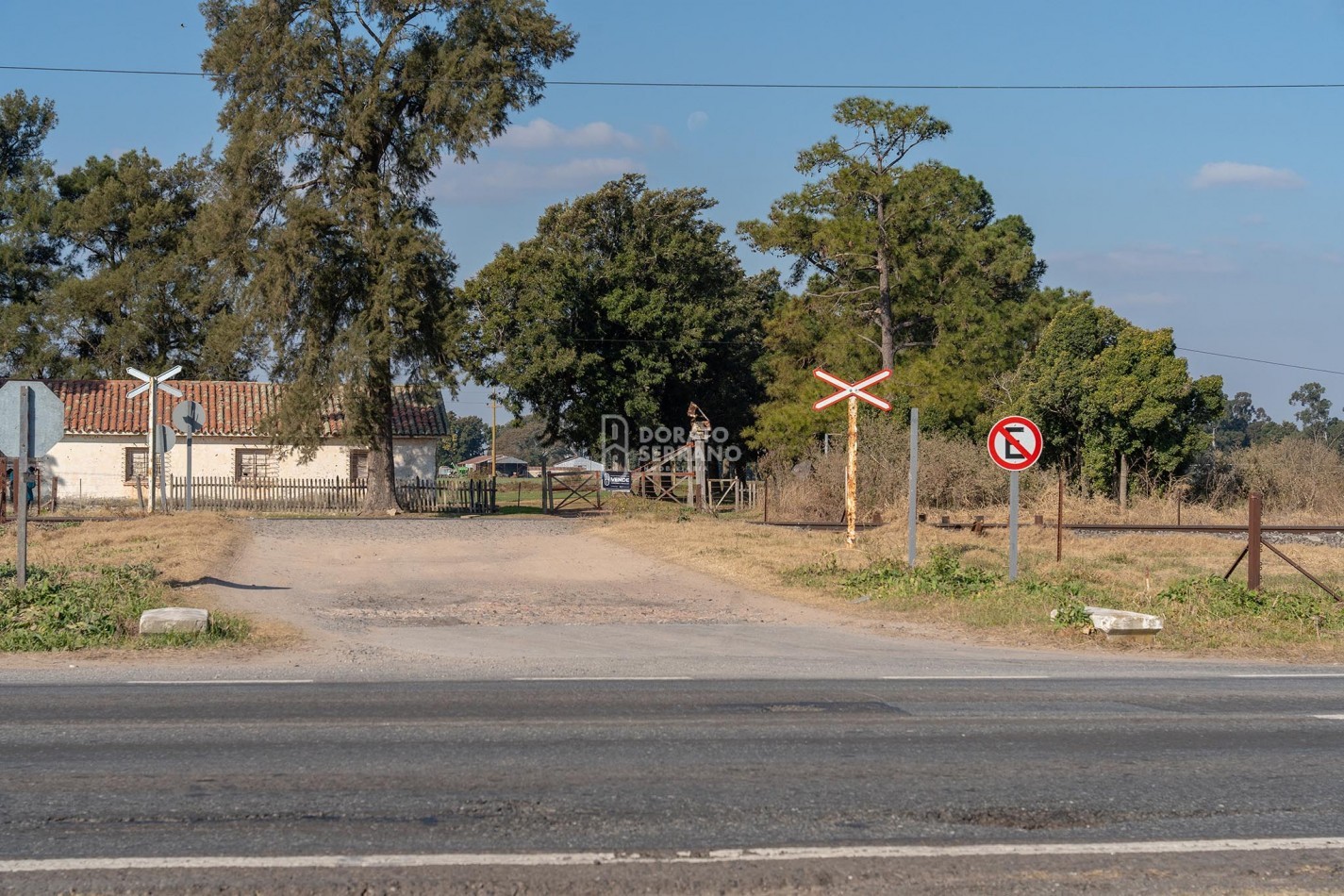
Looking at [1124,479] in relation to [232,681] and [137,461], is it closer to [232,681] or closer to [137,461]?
[232,681]

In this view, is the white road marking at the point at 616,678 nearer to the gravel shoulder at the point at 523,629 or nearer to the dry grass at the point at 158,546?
the gravel shoulder at the point at 523,629

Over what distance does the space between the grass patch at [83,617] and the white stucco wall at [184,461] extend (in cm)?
3340

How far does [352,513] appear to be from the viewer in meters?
43.4

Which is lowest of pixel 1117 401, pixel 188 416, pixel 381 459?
pixel 381 459

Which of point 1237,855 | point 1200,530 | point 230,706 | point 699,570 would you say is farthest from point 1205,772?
point 1200,530

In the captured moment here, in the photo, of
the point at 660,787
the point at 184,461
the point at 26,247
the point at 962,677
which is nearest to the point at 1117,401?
the point at 962,677

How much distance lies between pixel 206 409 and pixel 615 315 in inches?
729

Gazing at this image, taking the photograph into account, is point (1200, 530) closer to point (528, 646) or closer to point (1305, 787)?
point (528, 646)

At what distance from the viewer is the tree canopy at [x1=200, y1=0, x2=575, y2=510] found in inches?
1612

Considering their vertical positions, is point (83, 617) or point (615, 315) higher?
point (615, 315)

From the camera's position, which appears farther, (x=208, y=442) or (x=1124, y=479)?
(x=208, y=442)

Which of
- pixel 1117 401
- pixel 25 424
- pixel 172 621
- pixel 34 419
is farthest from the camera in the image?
pixel 1117 401

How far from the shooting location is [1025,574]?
62.0ft

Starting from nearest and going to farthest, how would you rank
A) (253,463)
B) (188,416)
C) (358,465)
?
(188,416) → (253,463) → (358,465)
